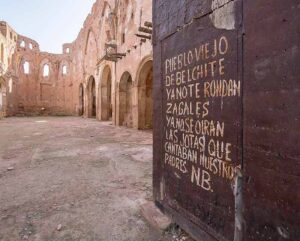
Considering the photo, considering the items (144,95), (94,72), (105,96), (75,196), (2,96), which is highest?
(94,72)

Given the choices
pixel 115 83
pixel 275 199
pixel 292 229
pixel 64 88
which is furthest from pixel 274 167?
pixel 64 88

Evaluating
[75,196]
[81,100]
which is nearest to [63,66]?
[81,100]

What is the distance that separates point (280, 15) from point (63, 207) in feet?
9.91

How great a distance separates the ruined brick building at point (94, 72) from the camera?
492 inches

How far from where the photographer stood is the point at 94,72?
70.2 ft

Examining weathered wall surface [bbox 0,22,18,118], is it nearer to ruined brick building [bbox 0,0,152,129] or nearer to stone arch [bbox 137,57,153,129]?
ruined brick building [bbox 0,0,152,129]

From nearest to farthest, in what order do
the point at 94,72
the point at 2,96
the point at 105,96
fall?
the point at 105,96 < the point at 94,72 < the point at 2,96

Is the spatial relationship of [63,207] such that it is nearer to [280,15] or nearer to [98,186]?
[98,186]

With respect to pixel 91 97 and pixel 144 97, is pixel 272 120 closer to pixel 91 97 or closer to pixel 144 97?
pixel 144 97

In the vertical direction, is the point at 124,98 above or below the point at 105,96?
below

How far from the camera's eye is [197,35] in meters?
2.20

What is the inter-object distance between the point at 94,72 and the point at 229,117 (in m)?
20.8

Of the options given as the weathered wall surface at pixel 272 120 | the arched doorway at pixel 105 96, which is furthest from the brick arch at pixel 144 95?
the weathered wall surface at pixel 272 120

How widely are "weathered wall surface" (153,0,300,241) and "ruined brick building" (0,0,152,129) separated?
7.93 metres
